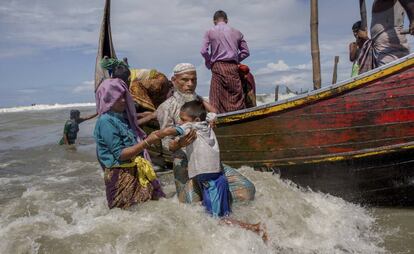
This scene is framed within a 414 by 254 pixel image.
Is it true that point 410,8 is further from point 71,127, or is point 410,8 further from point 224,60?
point 71,127

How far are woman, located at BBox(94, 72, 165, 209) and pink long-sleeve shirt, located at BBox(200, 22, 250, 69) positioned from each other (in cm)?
224

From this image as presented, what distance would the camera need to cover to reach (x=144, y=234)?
3.18 meters

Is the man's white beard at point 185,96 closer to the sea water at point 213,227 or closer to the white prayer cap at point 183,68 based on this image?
the white prayer cap at point 183,68

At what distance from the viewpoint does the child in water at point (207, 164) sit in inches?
123

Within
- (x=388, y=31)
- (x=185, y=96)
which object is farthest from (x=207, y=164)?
(x=388, y=31)

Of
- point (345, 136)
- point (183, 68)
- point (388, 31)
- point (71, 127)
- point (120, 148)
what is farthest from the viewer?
point (71, 127)

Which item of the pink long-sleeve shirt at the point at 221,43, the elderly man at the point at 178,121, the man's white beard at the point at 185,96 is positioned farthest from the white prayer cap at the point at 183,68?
the pink long-sleeve shirt at the point at 221,43

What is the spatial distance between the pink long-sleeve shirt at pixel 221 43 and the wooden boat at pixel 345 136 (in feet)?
3.69

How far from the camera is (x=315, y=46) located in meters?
5.82

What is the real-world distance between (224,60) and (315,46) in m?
1.42

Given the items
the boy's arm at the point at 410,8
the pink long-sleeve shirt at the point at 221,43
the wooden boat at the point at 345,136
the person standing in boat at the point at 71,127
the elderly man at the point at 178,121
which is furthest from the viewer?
the person standing in boat at the point at 71,127

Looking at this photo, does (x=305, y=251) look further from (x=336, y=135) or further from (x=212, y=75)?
(x=212, y=75)

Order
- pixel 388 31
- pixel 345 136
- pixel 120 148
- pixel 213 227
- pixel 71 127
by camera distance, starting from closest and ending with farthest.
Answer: pixel 213 227, pixel 120 148, pixel 345 136, pixel 388 31, pixel 71 127

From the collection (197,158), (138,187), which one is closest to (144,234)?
(138,187)
